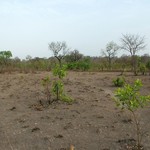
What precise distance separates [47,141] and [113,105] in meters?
4.94

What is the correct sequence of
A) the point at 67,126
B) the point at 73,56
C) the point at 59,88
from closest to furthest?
the point at 67,126 < the point at 59,88 < the point at 73,56

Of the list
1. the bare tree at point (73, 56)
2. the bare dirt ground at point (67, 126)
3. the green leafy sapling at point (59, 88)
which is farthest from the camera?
the bare tree at point (73, 56)

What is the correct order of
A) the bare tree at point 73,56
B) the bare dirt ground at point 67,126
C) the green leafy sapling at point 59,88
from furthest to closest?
1. the bare tree at point 73,56
2. the green leafy sapling at point 59,88
3. the bare dirt ground at point 67,126

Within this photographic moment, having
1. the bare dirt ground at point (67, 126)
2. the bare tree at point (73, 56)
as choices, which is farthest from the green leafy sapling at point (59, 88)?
the bare tree at point (73, 56)

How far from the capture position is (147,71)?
30.0 metres

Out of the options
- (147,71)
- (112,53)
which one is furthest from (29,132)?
(112,53)

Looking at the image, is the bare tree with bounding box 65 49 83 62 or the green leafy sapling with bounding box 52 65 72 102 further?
the bare tree with bounding box 65 49 83 62

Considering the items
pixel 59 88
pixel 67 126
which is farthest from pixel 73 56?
pixel 67 126

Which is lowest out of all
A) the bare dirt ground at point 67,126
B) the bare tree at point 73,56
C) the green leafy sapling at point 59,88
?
the bare dirt ground at point 67,126

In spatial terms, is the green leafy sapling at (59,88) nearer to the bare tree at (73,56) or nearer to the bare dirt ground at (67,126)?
the bare dirt ground at (67,126)

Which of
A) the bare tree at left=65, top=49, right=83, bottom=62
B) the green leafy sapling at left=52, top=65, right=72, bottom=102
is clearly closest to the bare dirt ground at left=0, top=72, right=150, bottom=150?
the green leafy sapling at left=52, top=65, right=72, bottom=102

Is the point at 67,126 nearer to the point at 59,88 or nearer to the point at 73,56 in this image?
the point at 59,88

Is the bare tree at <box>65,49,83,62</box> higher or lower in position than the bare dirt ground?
higher

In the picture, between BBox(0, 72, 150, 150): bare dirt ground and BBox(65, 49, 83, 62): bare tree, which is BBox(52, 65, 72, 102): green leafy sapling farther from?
BBox(65, 49, 83, 62): bare tree
